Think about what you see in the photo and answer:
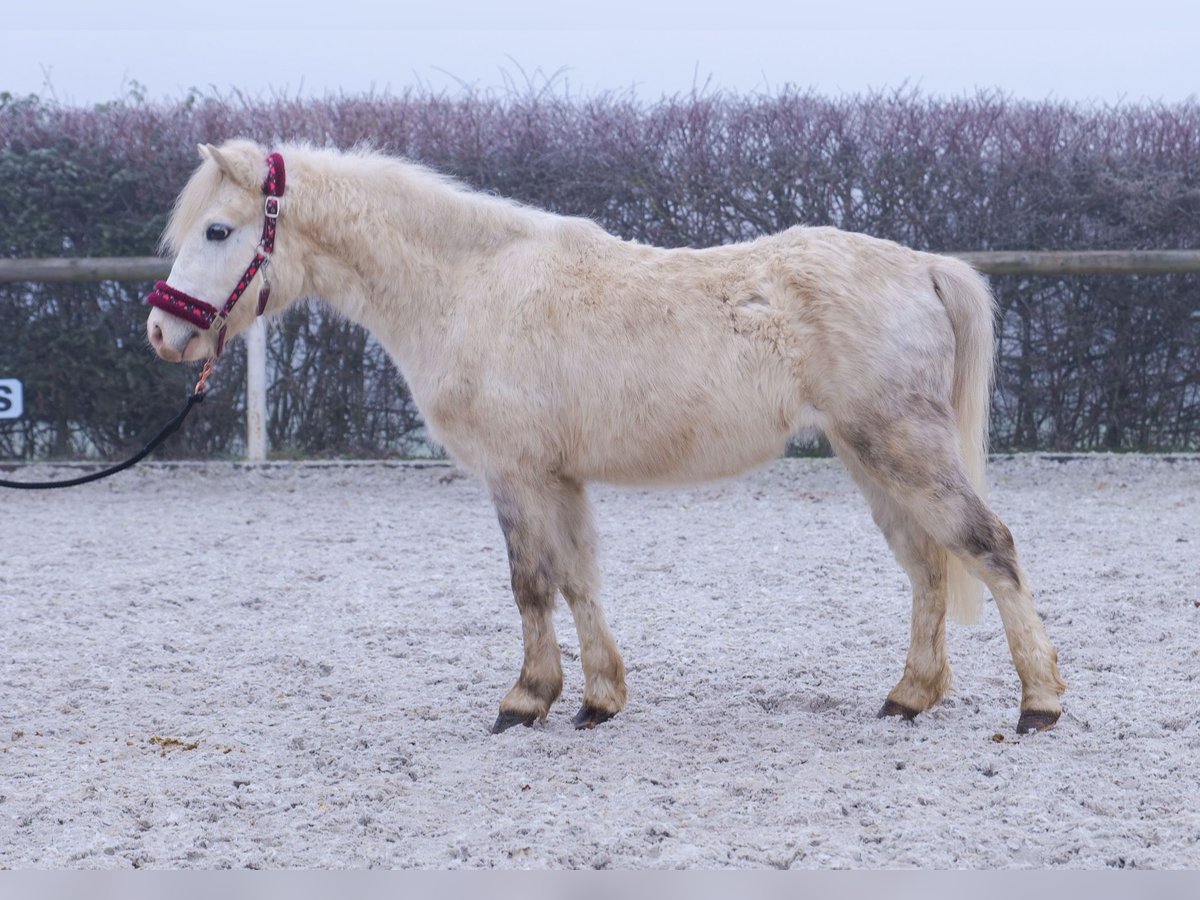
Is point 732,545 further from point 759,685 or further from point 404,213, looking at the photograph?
point 404,213

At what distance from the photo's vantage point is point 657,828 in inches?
119

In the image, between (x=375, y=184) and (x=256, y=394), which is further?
(x=256, y=394)

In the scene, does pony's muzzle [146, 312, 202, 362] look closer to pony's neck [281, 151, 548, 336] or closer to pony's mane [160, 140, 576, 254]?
pony's mane [160, 140, 576, 254]

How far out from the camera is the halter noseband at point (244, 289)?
3904mm

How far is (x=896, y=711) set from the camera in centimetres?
406

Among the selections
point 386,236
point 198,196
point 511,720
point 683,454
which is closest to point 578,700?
point 511,720

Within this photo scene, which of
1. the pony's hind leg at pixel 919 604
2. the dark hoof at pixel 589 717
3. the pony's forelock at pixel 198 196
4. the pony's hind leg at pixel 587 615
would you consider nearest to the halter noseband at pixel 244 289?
the pony's forelock at pixel 198 196

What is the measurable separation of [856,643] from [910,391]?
5.07 ft

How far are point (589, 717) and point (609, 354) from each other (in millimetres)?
1200

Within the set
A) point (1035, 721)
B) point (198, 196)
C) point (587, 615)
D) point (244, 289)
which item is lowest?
point (1035, 721)

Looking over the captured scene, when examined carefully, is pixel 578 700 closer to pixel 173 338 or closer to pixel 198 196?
pixel 173 338

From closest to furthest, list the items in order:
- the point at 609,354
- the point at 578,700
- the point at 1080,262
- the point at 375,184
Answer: the point at 609,354
the point at 375,184
the point at 578,700
the point at 1080,262

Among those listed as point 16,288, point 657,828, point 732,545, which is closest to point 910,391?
point 657,828

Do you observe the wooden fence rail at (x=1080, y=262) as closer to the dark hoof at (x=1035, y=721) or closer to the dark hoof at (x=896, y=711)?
the dark hoof at (x=896, y=711)
